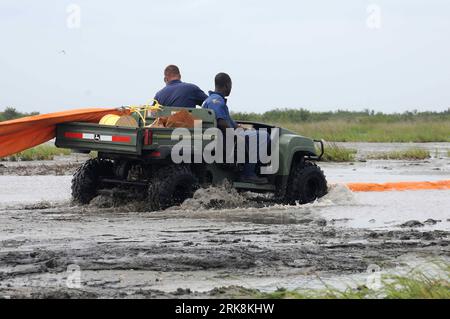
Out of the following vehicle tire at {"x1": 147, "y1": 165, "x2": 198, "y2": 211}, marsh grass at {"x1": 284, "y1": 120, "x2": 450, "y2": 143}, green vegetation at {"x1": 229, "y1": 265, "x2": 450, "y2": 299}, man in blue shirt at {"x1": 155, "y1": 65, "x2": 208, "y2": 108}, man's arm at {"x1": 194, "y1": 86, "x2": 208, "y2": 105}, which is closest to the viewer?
green vegetation at {"x1": 229, "y1": 265, "x2": 450, "y2": 299}

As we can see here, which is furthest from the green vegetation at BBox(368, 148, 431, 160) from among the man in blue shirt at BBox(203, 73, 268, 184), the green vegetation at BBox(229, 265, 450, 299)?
the green vegetation at BBox(229, 265, 450, 299)

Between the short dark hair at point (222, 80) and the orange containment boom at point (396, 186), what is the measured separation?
3.89m

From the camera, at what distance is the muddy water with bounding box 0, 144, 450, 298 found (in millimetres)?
7832

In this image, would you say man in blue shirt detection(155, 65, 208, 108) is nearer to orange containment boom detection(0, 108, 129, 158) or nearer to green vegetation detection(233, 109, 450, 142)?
orange containment boom detection(0, 108, 129, 158)

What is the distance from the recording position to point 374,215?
13.1 meters

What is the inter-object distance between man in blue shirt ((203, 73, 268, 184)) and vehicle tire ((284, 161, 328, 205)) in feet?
1.46

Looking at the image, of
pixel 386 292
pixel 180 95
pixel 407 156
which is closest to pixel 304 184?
pixel 180 95

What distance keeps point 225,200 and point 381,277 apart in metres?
6.18

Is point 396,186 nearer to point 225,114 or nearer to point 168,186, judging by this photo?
point 225,114

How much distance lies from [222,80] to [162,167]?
153cm

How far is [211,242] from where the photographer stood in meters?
9.99
